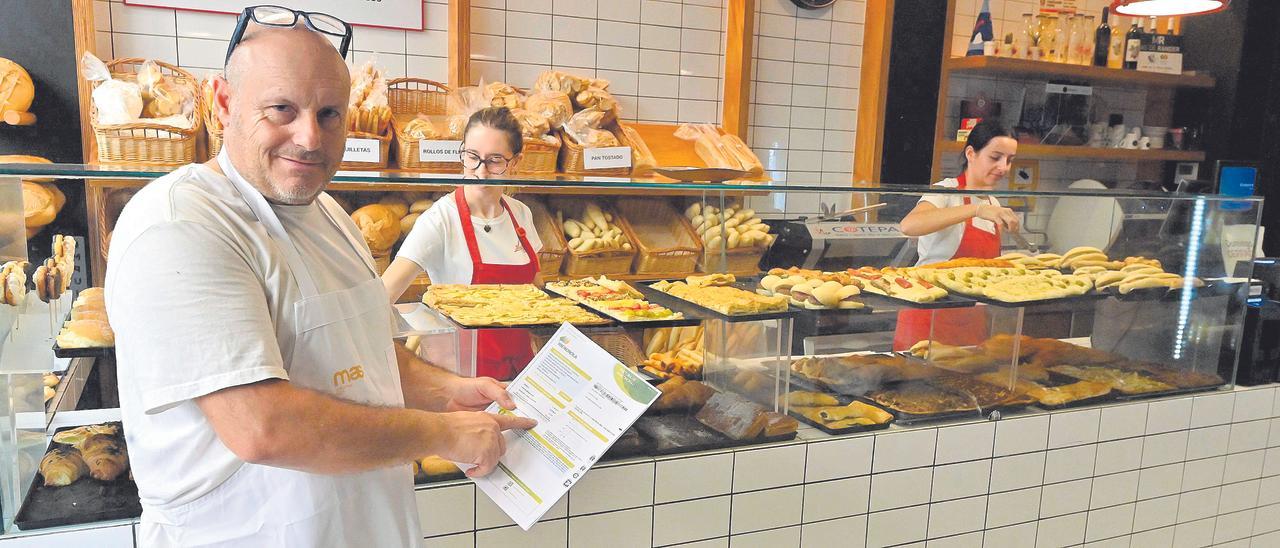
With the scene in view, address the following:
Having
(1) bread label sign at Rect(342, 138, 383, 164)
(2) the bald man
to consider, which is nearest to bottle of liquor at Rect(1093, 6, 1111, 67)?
(1) bread label sign at Rect(342, 138, 383, 164)

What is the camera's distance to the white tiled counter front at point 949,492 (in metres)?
1.83

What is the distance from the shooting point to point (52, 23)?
10.8 feet

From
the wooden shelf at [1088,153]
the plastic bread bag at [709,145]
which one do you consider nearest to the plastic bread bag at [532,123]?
the plastic bread bag at [709,145]

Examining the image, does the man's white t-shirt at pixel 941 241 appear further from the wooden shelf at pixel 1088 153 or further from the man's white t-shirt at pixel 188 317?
the wooden shelf at pixel 1088 153

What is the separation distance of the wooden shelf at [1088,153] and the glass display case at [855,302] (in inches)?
97.5

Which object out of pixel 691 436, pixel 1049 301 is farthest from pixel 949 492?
pixel 691 436

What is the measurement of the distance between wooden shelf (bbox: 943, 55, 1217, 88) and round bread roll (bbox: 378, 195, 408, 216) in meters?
3.48

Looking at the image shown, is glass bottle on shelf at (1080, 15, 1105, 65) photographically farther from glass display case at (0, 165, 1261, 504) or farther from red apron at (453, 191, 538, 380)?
red apron at (453, 191, 538, 380)

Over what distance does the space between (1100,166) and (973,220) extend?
Answer: 4.07 m

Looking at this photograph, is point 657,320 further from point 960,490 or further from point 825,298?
point 960,490

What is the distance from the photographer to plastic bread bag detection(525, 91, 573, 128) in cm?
357

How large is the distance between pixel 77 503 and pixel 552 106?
244 cm

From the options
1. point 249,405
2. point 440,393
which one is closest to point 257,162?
point 249,405

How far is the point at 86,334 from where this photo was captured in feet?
4.83
